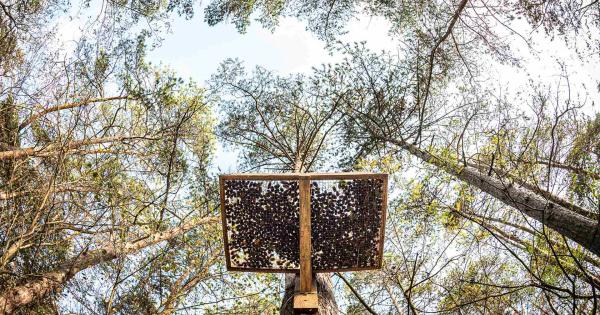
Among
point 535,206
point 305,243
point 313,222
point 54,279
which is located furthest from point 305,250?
point 54,279

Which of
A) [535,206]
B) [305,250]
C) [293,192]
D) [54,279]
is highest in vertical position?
[293,192]

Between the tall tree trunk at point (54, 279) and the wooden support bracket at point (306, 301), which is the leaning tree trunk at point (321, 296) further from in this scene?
the tall tree trunk at point (54, 279)

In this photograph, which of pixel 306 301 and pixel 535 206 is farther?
pixel 535 206

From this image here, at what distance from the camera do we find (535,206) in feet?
15.5

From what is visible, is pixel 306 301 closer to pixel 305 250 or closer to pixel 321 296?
pixel 321 296

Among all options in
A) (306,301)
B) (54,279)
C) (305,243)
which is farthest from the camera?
(54,279)

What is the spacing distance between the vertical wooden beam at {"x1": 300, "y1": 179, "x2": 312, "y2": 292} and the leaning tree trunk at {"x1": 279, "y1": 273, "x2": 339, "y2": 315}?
7.0 inches

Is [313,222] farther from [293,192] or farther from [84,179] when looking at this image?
[84,179]

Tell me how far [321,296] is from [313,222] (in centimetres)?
71

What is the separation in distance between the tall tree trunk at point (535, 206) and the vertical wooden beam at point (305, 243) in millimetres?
1782

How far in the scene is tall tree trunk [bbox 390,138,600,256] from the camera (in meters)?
3.87

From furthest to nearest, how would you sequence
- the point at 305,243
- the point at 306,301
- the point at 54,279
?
the point at 54,279 < the point at 305,243 < the point at 306,301

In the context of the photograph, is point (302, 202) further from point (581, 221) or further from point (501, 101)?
point (501, 101)

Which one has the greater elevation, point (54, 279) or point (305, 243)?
point (305, 243)
